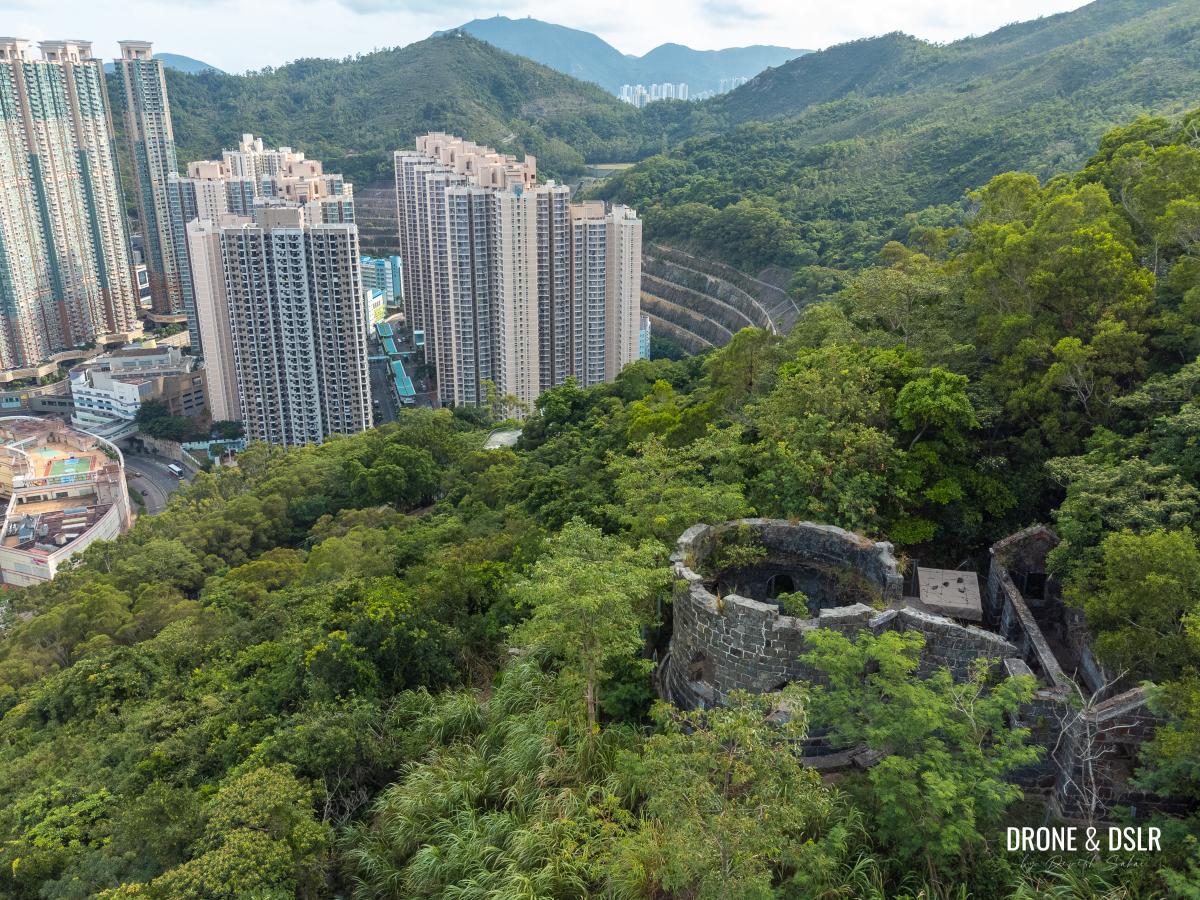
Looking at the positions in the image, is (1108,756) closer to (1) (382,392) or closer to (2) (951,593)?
(2) (951,593)

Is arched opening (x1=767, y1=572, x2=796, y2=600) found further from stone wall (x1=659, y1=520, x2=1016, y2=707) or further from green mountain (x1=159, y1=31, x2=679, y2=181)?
green mountain (x1=159, y1=31, x2=679, y2=181)

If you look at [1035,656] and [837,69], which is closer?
[1035,656]

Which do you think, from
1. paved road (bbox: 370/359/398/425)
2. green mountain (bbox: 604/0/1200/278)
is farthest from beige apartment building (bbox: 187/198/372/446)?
green mountain (bbox: 604/0/1200/278)

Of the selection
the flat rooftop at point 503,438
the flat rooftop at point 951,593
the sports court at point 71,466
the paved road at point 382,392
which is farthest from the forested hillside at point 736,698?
the paved road at point 382,392

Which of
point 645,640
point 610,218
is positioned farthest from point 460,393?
point 645,640

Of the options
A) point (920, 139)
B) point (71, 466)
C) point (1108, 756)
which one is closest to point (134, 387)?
point (71, 466)

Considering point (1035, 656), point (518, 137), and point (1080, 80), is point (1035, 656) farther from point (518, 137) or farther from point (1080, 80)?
point (518, 137)
